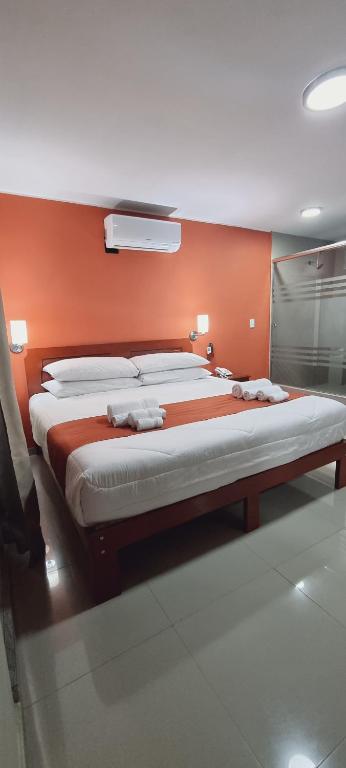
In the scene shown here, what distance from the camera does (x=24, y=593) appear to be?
4.65 ft

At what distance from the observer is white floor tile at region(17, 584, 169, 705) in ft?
3.55

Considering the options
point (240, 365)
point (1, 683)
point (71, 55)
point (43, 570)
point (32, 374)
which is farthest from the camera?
point (240, 365)

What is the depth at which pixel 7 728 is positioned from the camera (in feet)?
2.65

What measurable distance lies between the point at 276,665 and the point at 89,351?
102 inches

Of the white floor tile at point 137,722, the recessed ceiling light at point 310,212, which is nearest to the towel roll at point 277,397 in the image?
the white floor tile at point 137,722

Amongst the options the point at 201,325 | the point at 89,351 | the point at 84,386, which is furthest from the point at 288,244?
the point at 84,386

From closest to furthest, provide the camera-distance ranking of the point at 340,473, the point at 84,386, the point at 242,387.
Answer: the point at 340,473, the point at 242,387, the point at 84,386

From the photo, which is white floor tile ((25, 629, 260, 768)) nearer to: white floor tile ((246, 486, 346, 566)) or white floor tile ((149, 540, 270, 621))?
white floor tile ((149, 540, 270, 621))

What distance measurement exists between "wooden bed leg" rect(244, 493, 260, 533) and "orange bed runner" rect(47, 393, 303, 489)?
1.60ft

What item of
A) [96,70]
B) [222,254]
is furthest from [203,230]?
[96,70]

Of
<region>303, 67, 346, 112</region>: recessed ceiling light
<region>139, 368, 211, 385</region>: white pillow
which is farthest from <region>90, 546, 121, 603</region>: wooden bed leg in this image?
<region>303, 67, 346, 112</region>: recessed ceiling light

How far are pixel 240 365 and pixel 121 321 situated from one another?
1.71 m

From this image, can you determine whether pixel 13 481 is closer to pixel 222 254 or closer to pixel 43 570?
pixel 43 570

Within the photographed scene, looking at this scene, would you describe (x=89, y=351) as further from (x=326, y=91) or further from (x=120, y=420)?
(x=326, y=91)
